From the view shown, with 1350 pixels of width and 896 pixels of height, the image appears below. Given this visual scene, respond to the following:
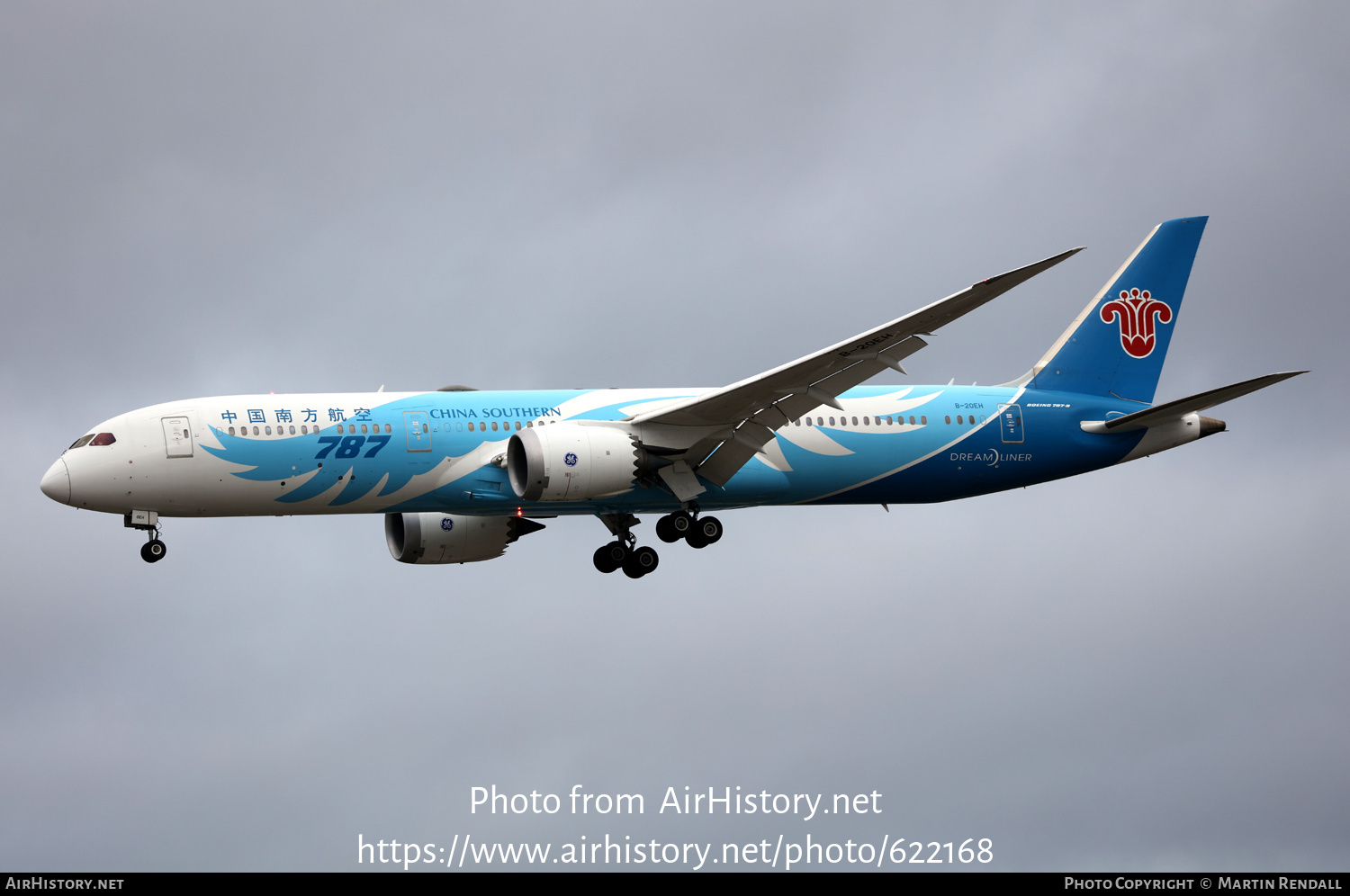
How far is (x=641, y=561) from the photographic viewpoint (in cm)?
4309

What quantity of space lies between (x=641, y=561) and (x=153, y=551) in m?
13.1

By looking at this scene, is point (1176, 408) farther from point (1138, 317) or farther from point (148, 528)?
point (148, 528)

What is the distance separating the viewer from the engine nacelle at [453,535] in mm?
44125

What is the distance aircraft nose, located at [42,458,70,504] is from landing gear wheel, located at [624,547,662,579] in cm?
1485

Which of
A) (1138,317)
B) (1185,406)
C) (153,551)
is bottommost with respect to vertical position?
(153,551)

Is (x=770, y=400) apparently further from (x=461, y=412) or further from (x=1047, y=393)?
A: (x=1047, y=393)

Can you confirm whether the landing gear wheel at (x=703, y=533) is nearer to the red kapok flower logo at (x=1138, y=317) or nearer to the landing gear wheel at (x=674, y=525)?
the landing gear wheel at (x=674, y=525)

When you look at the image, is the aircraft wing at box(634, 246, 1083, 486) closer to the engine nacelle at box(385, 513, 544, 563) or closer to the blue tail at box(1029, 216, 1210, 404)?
the engine nacelle at box(385, 513, 544, 563)

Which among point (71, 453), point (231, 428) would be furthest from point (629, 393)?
point (71, 453)

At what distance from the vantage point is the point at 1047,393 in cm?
4412

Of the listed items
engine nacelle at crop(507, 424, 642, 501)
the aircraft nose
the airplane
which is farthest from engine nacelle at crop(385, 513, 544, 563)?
the aircraft nose

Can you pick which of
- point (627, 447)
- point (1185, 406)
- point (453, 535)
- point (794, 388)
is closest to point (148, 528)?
point (453, 535)

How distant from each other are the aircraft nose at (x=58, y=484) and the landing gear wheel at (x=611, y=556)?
14.2 meters

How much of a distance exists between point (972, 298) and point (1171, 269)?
17.9m
